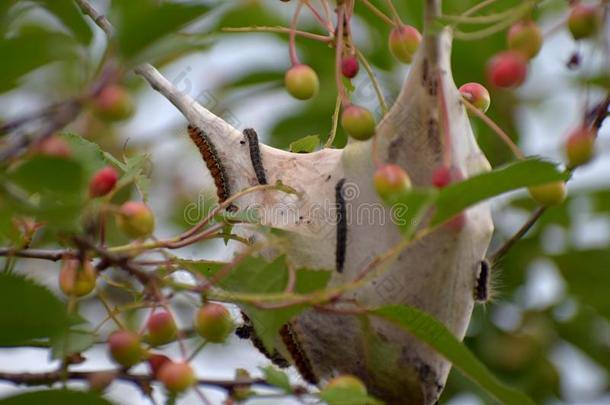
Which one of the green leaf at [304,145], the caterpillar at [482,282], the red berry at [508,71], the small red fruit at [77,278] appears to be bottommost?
the small red fruit at [77,278]

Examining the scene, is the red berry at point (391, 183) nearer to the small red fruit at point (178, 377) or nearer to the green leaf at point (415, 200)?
the green leaf at point (415, 200)

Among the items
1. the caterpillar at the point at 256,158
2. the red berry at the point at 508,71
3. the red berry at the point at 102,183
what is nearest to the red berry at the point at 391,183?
the red berry at the point at 508,71

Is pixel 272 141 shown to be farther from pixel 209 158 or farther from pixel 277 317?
pixel 277 317

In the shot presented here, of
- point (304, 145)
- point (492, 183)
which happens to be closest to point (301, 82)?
point (492, 183)

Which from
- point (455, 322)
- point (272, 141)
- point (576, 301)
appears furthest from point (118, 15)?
point (576, 301)

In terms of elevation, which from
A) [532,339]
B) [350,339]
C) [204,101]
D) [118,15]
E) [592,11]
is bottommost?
[532,339]
